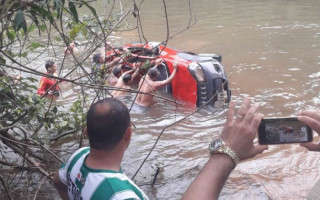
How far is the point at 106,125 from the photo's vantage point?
1.91 metres

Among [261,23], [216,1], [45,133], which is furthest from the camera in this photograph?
[216,1]

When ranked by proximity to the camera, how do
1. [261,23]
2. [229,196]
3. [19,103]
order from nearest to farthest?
[19,103], [229,196], [261,23]

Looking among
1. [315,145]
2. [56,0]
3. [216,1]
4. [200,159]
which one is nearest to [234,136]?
[315,145]

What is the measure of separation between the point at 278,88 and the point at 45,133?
4.82 metres

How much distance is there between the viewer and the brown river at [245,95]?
443cm

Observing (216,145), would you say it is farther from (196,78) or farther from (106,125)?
(196,78)

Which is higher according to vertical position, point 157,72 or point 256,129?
point 256,129

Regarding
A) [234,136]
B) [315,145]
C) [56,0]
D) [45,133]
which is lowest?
[45,133]

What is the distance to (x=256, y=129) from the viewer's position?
1.52m

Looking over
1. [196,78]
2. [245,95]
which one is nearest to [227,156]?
[196,78]

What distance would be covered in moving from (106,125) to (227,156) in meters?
0.64

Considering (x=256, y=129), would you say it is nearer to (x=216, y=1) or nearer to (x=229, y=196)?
(x=229, y=196)

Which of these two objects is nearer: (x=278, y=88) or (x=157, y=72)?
(x=157, y=72)

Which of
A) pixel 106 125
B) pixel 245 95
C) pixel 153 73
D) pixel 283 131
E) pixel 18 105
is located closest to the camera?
pixel 283 131
